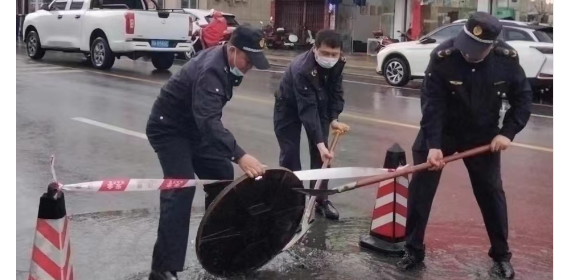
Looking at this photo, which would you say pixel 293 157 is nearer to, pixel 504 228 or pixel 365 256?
pixel 365 256

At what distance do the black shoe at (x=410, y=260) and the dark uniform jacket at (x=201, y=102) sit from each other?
1.58 meters

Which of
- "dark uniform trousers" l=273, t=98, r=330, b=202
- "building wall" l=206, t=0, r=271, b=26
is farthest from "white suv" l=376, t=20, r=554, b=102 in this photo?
"building wall" l=206, t=0, r=271, b=26

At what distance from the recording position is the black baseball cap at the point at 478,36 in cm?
469

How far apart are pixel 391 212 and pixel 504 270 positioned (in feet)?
3.20

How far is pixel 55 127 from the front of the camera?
1035cm

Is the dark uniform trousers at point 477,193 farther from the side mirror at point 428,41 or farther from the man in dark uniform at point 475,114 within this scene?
the side mirror at point 428,41

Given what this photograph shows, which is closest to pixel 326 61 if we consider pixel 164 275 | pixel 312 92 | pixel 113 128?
pixel 312 92

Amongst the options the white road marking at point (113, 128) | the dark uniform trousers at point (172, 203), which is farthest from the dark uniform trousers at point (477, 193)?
the white road marking at point (113, 128)

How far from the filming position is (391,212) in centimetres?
572

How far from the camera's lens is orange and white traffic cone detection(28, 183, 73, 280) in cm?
382

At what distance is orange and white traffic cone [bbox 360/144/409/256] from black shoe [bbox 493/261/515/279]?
718 mm

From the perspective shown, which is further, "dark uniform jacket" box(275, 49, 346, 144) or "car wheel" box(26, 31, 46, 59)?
"car wheel" box(26, 31, 46, 59)

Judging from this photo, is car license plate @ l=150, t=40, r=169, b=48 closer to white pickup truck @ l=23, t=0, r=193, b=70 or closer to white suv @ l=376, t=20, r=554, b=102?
white pickup truck @ l=23, t=0, r=193, b=70

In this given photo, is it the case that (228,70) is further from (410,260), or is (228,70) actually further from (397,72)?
(397,72)
